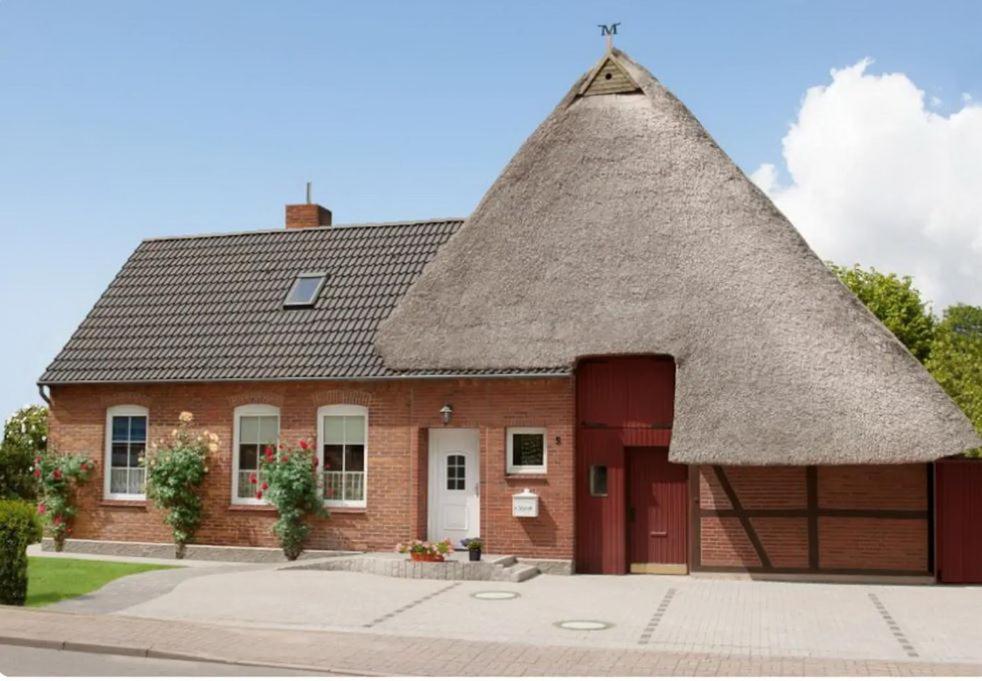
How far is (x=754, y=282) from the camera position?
1822 cm

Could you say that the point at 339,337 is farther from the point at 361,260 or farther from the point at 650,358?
the point at 650,358

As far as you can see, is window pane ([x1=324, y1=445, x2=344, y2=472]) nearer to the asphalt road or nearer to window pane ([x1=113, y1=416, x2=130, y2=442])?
→ window pane ([x1=113, y1=416, x2=130, y2=442])

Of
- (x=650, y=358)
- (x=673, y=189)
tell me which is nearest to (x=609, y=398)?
(x=650, y=358)

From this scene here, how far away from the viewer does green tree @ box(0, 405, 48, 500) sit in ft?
91.4

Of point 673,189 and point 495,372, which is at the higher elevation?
point 673,189

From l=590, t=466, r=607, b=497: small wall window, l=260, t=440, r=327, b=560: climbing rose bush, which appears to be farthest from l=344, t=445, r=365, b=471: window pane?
l=590, t=466, r=607, b=497: small wall window

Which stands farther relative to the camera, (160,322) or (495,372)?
(160,322)

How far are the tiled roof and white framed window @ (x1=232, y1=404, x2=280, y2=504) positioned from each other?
2.96 ft

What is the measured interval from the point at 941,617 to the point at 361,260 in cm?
1328

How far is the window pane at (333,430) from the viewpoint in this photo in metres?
20.7

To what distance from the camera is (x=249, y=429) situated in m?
21.4

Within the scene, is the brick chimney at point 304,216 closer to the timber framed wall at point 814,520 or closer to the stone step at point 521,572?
the stone step at point 521,572

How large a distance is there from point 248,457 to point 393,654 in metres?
10.9

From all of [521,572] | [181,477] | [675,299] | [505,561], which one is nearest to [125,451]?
[181,477]
